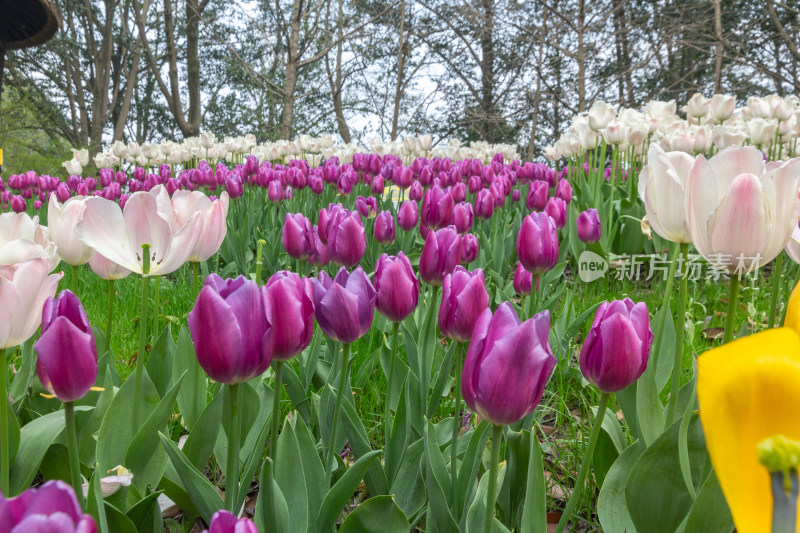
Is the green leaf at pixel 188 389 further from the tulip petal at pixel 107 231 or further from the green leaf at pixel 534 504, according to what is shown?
the green leaf at pixel 534 504

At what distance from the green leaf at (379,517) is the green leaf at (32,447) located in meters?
0.55

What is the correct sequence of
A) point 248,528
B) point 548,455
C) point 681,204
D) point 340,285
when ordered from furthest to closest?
point 548,455
point 681,204
point 340,285
point 248,528

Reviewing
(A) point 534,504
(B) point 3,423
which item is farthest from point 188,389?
(A) point 534,504

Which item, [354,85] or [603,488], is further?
[354,85]

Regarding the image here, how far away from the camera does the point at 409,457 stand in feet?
3.81

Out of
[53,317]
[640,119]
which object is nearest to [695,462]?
[53,317]

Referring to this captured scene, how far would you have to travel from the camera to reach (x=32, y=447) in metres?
1.04

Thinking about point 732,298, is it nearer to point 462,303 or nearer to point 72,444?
point 462,303

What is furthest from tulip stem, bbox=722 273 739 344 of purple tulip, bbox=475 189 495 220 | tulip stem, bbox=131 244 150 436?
purple tulip, bbox=475 189 495 220

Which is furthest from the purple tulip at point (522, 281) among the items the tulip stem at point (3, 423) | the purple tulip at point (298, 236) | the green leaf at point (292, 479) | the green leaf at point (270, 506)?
the tulip stem at point (3, 423)

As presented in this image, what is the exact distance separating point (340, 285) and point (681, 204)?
62cm

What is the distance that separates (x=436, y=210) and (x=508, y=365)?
1398 millimetres

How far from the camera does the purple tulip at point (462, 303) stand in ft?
3.27

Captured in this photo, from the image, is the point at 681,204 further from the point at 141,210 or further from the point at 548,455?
the point at 141,210
